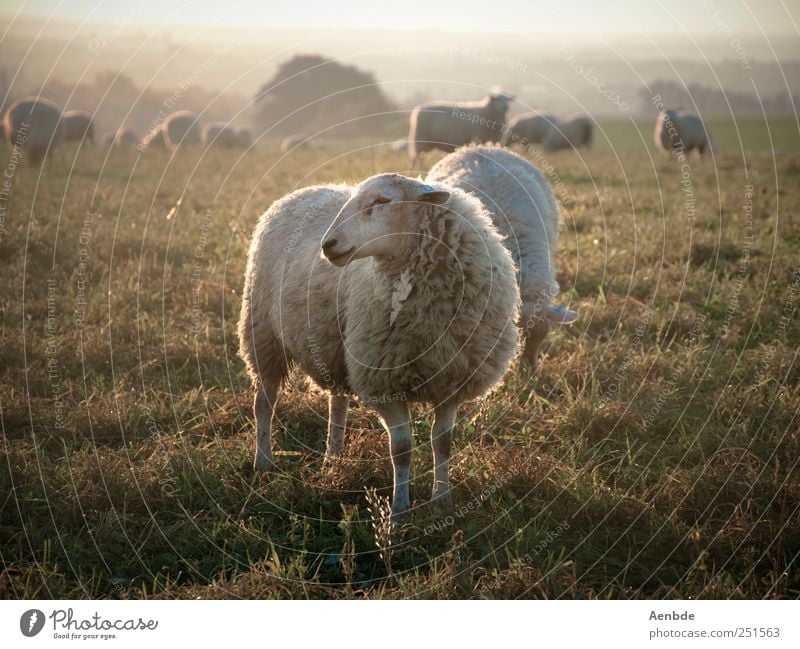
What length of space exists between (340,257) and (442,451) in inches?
53.6

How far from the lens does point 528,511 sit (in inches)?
172

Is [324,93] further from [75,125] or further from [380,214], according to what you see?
[75,125]

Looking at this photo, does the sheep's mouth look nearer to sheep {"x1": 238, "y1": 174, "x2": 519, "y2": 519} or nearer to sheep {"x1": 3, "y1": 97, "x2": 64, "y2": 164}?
sheep {"x1": 238, "y1": 174, "x2": 519, "y2": 519}

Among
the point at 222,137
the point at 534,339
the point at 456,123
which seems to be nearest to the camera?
the point at 534,339

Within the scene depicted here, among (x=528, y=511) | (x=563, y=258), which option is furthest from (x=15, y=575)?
(x=563, y=258)

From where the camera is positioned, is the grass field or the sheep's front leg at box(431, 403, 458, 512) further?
the sheep's front leg at box(431, 403, 458, 512)

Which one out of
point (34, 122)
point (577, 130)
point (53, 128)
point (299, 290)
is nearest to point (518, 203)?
point (299, 290)

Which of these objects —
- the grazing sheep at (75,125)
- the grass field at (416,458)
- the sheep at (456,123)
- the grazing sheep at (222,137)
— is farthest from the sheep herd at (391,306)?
the grazing sheep at (75,125)

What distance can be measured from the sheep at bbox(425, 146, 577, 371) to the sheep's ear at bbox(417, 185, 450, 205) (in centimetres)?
112

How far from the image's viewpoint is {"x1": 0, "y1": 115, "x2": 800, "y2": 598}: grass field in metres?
3.90

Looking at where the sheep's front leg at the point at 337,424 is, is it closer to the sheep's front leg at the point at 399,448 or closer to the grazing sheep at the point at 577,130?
the sheep's front leg at the point at 399,448

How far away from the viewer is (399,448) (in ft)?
14.5

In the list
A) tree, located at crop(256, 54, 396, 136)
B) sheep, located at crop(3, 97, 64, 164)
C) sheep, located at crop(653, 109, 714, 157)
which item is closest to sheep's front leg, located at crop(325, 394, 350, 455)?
tree, located at crop(256, 54, 396, 136)
